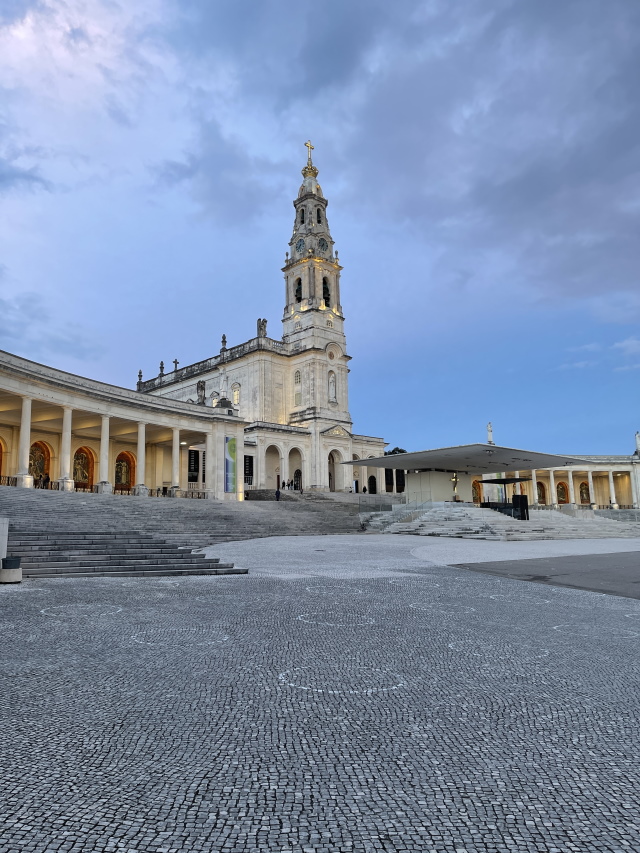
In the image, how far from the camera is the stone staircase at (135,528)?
13512 millimetres

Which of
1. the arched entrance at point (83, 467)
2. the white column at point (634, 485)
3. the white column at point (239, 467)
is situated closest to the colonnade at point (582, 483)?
the white column at point (634, 485)

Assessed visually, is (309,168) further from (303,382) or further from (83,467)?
(83,467)

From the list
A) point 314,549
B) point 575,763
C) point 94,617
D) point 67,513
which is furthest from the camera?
point 67,513

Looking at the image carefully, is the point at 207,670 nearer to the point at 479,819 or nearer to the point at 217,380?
the point at 479,819

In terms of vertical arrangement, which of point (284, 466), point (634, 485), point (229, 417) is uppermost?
point (229, 417)

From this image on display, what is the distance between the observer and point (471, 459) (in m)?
43.0

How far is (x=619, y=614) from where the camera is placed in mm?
8039

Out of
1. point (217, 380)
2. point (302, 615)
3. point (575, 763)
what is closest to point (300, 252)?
point (217, 380)

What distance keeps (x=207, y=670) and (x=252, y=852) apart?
2.88 meters

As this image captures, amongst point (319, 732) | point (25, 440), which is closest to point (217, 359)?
point (25, 440)

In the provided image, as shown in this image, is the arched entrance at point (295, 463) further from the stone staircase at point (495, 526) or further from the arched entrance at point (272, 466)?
the stone staircase at point (495, 526)

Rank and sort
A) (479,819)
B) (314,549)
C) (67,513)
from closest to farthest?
(479,819) < (314,549) < (67,513)

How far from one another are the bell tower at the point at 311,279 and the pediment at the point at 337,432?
947 cm

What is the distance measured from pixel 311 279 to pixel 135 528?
5023cm
